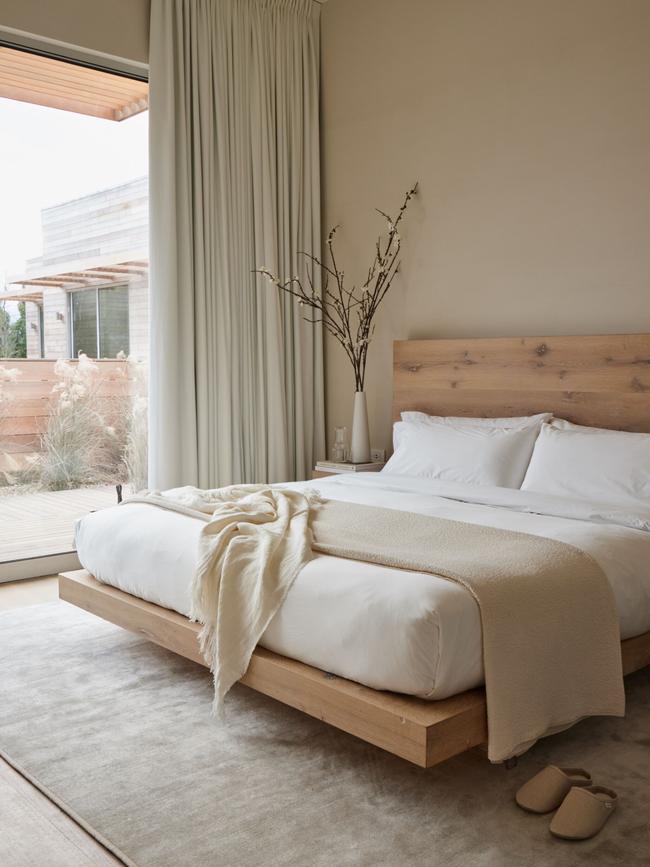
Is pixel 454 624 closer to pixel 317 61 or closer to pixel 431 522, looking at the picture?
pixel 431 522

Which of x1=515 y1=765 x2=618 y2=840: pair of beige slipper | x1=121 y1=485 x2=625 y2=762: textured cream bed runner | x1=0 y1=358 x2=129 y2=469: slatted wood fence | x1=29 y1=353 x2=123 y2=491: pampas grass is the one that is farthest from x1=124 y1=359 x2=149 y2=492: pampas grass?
x1=515 y1=765 x2=618 y2=840: pair of beige slipper

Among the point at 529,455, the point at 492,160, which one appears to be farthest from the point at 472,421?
the point at 492,160

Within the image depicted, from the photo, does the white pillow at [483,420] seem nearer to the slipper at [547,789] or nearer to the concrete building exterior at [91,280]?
the concrete building exterior at [91,280]

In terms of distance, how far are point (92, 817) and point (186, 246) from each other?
3179 mm

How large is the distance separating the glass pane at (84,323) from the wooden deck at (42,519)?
74 cm

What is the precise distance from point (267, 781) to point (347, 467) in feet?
8.30

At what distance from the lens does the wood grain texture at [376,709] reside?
6.67 feet

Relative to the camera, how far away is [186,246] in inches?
182

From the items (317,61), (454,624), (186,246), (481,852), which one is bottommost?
(481,852)

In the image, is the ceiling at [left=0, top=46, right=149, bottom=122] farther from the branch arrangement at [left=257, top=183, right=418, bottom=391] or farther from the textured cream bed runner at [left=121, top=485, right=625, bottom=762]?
the textured cream bed runner at [left=121, top=485, right=625, bottom=762]

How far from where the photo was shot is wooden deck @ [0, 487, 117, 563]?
4344mm

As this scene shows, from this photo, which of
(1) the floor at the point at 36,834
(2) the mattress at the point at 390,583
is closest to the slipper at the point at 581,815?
(2) the mattress at the point at 390,583

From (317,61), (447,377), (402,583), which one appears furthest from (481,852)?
(317,61)

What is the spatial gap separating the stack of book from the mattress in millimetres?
840
